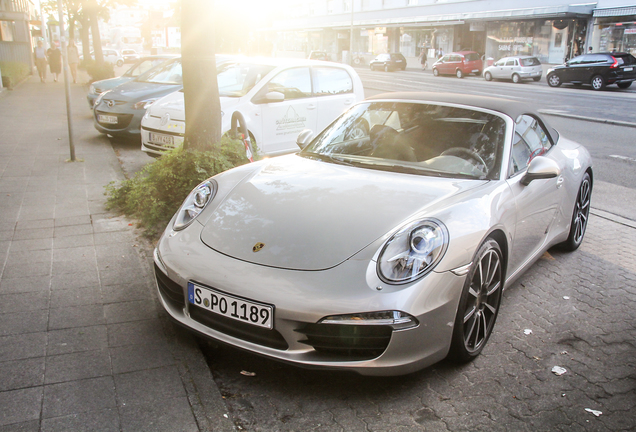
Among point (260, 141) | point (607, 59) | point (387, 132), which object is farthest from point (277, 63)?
point (607, 59)

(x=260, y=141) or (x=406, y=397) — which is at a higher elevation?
(x=260, y=141)

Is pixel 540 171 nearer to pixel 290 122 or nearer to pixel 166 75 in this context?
pixel 290 122

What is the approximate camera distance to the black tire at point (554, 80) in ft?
94.7

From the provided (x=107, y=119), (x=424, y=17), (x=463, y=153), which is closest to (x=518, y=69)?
(x=424, y=17)

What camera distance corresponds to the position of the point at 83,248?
4633 mm

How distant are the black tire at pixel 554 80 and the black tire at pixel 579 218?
2656 centimetres

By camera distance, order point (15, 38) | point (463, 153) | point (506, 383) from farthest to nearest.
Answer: point (15, 38), point (463, 153), point (506, 383)

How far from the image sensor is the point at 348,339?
260 cm

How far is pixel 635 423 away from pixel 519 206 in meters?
1.40

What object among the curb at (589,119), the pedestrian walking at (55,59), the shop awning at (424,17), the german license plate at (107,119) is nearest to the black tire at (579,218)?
the german license plate at (107,119)

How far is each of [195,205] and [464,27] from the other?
49.3m

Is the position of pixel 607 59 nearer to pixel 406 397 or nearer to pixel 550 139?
pixel 550 139

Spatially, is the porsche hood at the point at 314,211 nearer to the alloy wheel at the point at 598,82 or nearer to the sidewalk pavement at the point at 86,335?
the sidewalk pavement at the point at 86,335

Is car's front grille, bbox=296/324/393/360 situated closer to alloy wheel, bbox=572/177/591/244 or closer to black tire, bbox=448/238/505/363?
black tire, bbox=448/238/505/363
